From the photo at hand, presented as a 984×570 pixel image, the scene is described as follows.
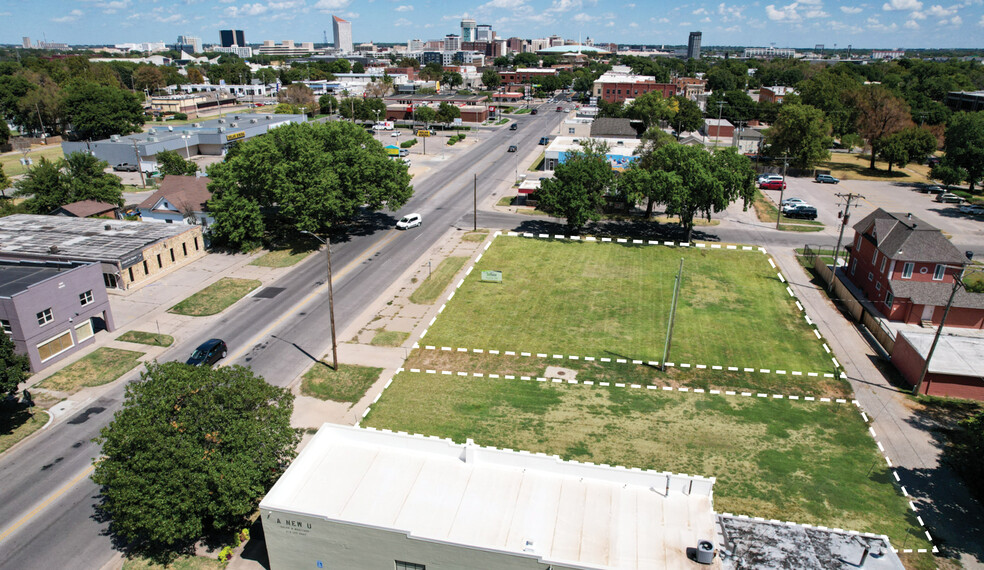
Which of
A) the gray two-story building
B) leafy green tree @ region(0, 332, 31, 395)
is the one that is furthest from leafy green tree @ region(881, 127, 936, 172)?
leafy green tree @ region(0, 332, 31, 395)

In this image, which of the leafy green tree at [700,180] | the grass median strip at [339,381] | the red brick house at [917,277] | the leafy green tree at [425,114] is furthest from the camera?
the leafy green tree at [425,114]

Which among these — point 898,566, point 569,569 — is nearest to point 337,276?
point 569,569

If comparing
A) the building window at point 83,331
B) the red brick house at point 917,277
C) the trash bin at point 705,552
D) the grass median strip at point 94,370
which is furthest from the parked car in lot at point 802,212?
the building window at point 83,331

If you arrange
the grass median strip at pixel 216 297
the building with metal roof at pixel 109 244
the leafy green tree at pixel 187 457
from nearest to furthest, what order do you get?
the leafy green tree at pixel 187 457, the grass median strip at pixel 216 297, the building with metal roof at pixel 109 244

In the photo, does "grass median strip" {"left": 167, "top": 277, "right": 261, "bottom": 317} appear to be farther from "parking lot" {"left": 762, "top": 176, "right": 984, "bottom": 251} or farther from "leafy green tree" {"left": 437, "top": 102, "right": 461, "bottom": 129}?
"leafy green tree" {"left": 437, "top": 102, "right": 461, "bottom": 129}

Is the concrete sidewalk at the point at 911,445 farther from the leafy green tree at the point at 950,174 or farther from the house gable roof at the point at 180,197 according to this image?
the house gable roof at the point at 180,197

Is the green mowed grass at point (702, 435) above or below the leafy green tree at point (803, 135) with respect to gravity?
below

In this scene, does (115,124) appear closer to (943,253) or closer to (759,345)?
(759,345)
